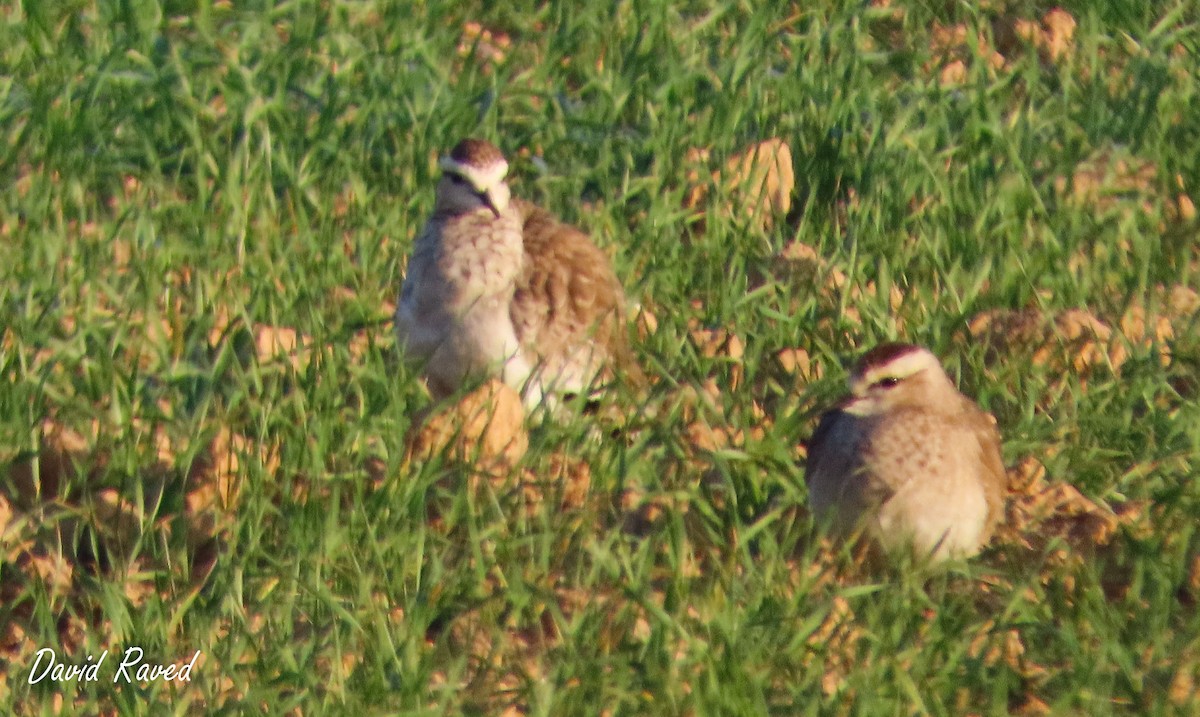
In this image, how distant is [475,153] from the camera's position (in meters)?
7.34

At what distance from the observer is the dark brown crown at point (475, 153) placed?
7.31 meters

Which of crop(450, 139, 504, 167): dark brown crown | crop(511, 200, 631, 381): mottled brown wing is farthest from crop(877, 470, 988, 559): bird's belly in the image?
crop(450, 139, 504, 167): dark brown crown

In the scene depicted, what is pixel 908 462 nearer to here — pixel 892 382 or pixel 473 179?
pixel 892 382

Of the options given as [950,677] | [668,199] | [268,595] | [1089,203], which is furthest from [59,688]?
[1089,203]

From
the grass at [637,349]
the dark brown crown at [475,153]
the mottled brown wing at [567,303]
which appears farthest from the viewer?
the dark brown crown at [475,153]

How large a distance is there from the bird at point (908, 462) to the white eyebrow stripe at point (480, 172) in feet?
4.89

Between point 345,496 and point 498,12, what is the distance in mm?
3724

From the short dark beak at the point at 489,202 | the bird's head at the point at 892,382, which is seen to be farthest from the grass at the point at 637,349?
the short dark beak at the point at 489,202

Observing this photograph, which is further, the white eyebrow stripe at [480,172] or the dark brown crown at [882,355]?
the white eyebrow stripe at [480,172]

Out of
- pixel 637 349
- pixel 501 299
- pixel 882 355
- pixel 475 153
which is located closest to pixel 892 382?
pixel 882 355

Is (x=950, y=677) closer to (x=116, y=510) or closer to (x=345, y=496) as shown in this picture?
(x=345, y=496)

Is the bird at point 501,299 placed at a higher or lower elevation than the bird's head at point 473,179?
lower

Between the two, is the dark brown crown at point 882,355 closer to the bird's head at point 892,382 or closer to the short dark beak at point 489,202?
the bird's head at point 892,382

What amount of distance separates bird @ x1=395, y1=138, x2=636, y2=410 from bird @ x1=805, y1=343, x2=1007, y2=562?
91cm
